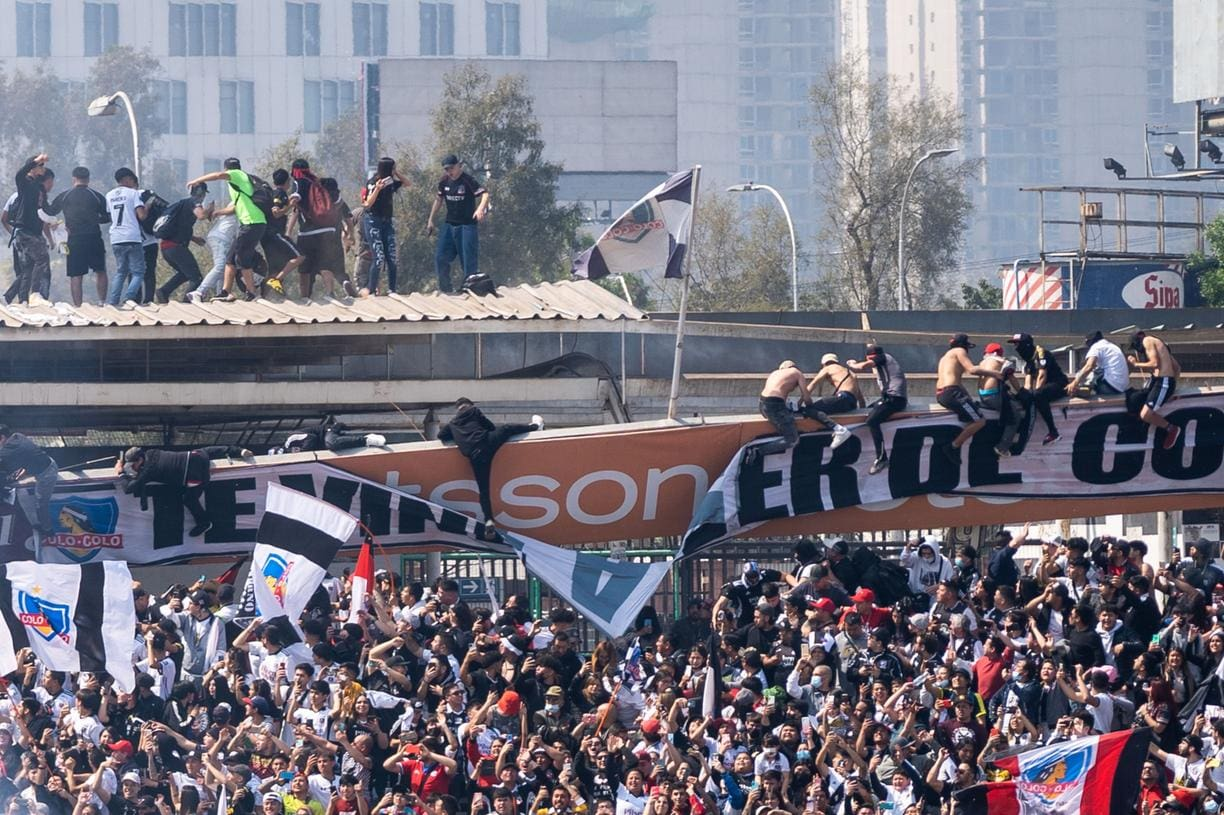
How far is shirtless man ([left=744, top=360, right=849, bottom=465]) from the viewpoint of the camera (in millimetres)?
18719

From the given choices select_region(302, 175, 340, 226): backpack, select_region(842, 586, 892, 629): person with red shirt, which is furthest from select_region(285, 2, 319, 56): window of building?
select_region(842, 586, 892, 629): person with red shirt

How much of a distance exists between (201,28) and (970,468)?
123240mm

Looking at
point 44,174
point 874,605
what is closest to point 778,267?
point 44,174

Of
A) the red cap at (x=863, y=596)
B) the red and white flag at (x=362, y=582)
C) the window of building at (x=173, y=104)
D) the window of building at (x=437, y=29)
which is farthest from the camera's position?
the window of building at (x=437, y=29)

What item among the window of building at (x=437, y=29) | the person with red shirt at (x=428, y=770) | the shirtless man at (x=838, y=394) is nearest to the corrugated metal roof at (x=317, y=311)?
the shirtless man at (x=838, y=394)

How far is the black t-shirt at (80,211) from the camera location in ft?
78.1

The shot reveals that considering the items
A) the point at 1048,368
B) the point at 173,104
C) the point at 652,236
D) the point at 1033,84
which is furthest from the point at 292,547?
the point at 1033,84

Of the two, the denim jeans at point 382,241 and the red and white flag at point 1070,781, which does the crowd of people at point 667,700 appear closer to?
the red and white flag at point 1070,781

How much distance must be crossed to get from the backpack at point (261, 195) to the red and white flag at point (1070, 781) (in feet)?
36.9

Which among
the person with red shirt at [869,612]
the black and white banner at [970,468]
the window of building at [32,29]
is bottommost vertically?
the person with red shirt at [869,612]

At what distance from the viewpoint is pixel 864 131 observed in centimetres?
7806

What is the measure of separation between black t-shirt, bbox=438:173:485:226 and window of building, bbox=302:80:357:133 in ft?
383

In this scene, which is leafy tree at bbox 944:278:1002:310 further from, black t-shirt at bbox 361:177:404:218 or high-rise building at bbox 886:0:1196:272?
high-rise building at bbox 886:0:1196:272

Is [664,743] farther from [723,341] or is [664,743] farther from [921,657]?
[723,341]
